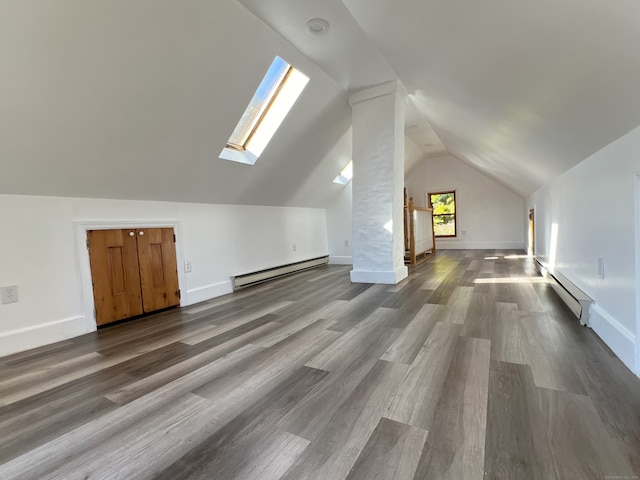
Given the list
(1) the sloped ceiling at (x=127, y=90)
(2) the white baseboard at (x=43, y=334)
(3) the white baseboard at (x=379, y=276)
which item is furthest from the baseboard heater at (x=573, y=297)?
(2) the white baseboard at (x=43, y=334)

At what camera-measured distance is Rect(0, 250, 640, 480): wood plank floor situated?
3.49ft

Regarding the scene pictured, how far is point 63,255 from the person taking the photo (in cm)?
254

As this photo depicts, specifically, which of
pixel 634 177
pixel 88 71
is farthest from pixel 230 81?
pixel 634 177

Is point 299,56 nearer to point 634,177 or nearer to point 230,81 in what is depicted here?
point 230,81

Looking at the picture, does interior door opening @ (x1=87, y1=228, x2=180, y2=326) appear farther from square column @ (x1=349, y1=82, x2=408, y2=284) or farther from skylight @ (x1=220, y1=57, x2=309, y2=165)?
square column @ (x1=349, y1=82, x2=408, y2=284)

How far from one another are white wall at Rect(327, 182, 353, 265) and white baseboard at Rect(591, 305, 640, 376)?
171 inches

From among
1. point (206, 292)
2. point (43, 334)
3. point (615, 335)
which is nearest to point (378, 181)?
point (206, 292)

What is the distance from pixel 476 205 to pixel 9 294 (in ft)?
29.2

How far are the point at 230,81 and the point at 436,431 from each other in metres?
2.91

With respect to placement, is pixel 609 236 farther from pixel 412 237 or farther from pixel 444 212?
pixel 444 212

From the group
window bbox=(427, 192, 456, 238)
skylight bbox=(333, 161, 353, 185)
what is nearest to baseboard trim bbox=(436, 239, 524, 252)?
window bbox=(427, 192, 456, 238)

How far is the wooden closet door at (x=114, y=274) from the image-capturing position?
2760mm

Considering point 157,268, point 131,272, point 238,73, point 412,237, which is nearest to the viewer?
point 238,73

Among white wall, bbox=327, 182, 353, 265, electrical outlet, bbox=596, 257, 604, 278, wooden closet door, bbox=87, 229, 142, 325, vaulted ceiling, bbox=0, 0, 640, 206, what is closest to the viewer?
vaulted ceiling, bbox=0, 0, 640, 206
